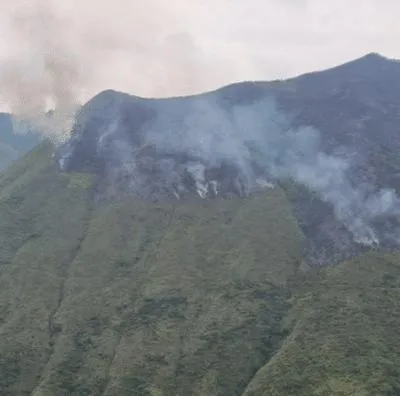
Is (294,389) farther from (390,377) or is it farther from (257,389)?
(390,377)

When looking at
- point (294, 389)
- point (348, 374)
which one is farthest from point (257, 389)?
point (348, 374)

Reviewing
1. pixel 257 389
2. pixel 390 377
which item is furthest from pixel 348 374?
pixel 257 389

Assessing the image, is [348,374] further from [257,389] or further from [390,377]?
[257,389]

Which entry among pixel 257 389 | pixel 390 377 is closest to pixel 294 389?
pixel 257 389

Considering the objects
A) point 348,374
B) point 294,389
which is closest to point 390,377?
point 348,374
